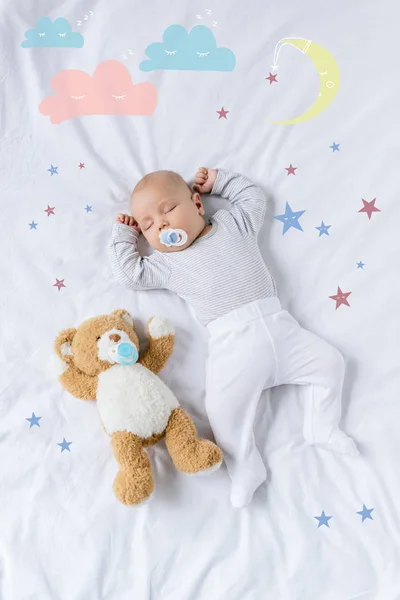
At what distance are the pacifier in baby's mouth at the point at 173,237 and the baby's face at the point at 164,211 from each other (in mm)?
14

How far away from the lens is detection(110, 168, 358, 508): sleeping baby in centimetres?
118

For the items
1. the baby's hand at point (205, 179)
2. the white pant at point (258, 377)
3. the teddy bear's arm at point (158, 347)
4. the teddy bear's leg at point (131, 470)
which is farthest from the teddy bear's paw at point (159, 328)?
the baby's hand at point (205, 179)

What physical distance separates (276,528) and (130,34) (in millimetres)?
1223

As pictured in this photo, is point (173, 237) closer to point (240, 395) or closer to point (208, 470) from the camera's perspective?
point (240, 395)

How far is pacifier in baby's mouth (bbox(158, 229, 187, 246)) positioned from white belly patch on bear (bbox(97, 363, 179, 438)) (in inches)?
11.2

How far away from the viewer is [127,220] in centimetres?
133

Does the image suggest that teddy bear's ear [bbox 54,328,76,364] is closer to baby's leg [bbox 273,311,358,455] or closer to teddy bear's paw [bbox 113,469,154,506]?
teddy bear's paw [bbox 113,469,154,506]

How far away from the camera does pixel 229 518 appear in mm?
1148

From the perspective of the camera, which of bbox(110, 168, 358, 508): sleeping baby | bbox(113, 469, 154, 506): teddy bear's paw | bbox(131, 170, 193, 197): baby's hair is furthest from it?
bbox(131, 170, 193, 197): baby's hair

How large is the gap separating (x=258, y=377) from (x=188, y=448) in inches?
8.1

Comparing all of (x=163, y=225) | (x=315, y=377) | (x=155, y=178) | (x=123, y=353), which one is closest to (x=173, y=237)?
(x=163, y=225)

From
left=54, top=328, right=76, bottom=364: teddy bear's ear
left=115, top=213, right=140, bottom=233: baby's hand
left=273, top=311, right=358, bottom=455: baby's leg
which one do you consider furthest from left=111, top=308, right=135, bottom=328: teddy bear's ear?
left=273, top=311, right=358, bottom=455: baby's leg

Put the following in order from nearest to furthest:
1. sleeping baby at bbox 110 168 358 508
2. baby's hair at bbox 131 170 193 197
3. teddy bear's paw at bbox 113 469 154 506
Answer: teddy bear's paw at bbox 113 469 154 506, sleeping baby at bbox 110 168 358 508, baby's hair at bbox 131 170 193 197

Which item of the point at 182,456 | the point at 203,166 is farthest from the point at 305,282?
the point at 182,456
